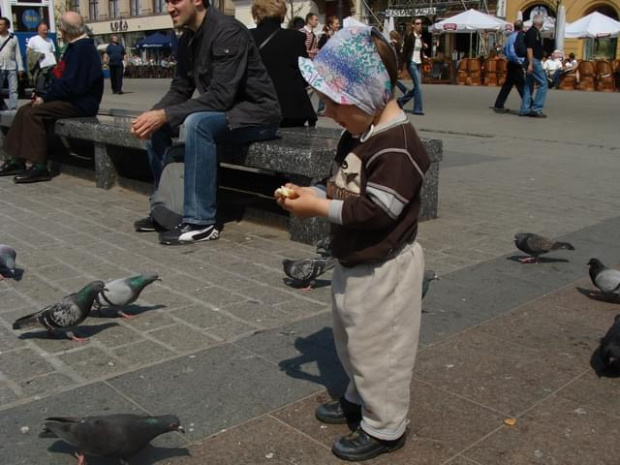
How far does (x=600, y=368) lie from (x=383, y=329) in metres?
1.40

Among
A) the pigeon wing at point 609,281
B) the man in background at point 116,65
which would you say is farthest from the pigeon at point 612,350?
the man in background at point 116,65

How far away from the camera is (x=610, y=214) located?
652 cm

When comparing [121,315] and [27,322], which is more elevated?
[27,322]

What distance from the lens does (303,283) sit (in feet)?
14.4

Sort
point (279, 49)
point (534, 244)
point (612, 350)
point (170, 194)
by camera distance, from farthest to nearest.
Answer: point (279, 49)
point (170, 194)
point (534, 244)
point (612, 350)

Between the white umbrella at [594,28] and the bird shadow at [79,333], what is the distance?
94.6ft

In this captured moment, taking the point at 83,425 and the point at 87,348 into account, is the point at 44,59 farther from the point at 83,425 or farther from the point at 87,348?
the point at 83,425

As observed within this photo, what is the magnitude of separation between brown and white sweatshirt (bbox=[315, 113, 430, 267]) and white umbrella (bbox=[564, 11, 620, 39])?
96.0 feet

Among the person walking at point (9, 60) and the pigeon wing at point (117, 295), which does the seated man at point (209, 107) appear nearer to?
the pigeon wing at point (117, 295)

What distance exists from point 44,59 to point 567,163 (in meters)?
12.2

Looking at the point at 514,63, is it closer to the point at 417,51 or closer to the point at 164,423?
the point at 417,51

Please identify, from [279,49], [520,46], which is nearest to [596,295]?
[279,49]

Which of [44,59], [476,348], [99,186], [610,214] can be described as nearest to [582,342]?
[476,348]

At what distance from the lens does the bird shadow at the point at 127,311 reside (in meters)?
3.94
